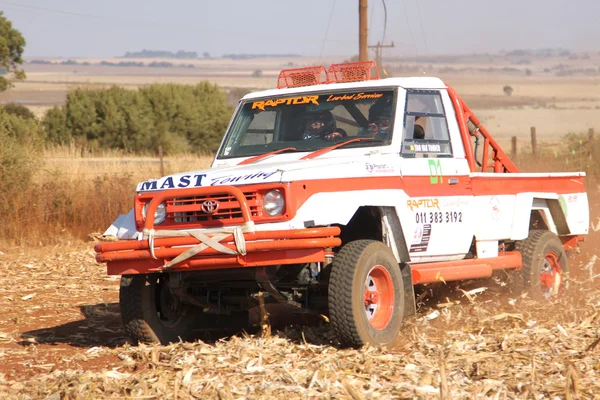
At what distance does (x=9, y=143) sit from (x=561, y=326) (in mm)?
11609

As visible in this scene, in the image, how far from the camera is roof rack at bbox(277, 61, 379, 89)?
30.7ft

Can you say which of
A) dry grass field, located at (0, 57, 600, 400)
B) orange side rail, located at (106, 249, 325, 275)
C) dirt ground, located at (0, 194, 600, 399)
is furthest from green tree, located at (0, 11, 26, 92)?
orange side rail, located at (106, 249, 325, 275)

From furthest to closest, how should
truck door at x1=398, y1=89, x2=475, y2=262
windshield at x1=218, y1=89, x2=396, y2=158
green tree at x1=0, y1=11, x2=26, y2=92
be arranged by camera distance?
green tree at x1=0, y1=11, x2=26, y2=92
windshield at x1=218, y1=89, x2=396, y2=158
truck door at x1=398, y1=89, x2=475, y2=262

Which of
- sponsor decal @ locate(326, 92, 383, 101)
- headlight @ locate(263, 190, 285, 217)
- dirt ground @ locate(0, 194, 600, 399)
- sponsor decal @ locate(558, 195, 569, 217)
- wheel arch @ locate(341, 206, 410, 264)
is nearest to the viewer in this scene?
dirt ground @ locate(0, 194, 600, 399)

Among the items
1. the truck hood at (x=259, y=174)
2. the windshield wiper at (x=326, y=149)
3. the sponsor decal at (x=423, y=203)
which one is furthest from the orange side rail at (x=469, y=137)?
the truck hood at (x=259, y=174)

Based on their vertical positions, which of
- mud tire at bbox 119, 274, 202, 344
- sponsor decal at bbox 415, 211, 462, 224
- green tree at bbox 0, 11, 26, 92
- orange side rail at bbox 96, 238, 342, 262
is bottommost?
mud tire at bbox 119, 274, 202, 344

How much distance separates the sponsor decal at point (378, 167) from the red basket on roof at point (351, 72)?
4.97 feet

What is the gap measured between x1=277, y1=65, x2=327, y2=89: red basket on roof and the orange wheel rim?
8.29 ft

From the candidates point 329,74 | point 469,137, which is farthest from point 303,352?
point 329,74

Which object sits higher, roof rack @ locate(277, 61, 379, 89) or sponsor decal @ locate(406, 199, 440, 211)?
roof rack @ locate(277, 61, 379, 89)

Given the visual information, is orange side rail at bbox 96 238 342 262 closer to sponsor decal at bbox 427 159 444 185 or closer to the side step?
the side step

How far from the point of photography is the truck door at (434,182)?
27.3ft

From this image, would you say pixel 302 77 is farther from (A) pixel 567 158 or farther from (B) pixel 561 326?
(A) pixel 567 158

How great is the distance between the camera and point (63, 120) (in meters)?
41.1
